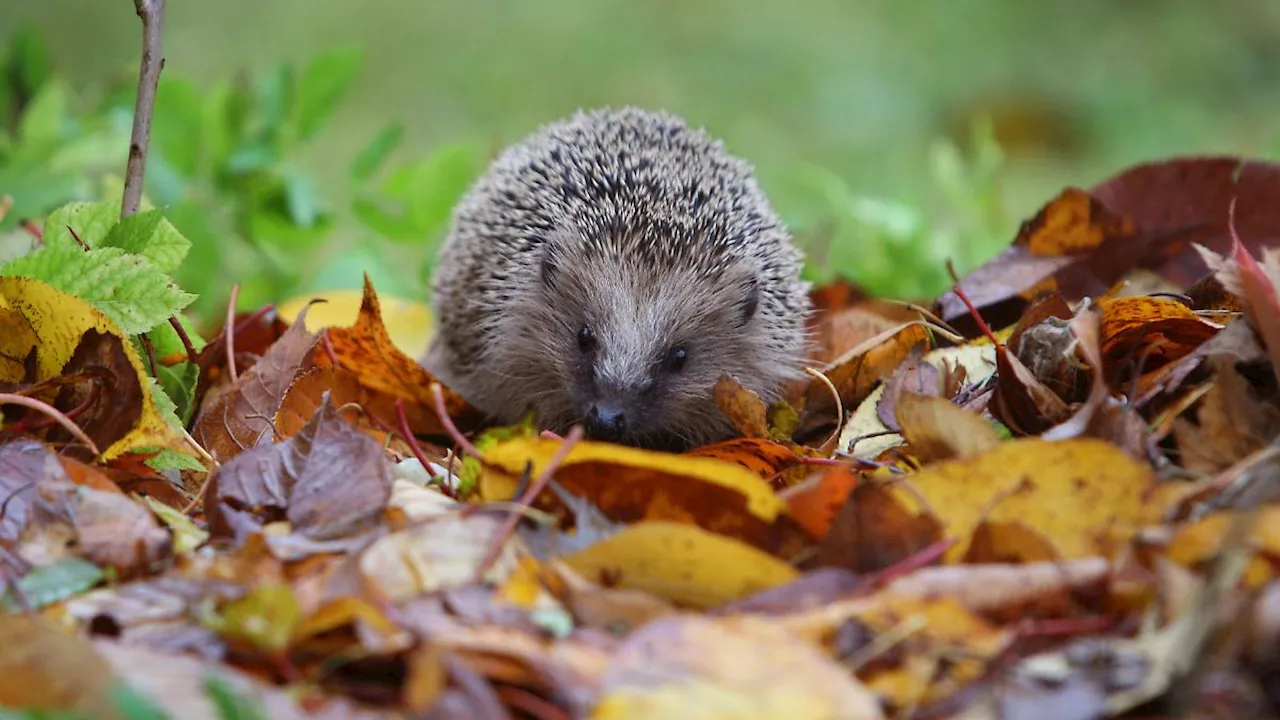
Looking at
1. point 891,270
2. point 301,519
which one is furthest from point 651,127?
point 301,519

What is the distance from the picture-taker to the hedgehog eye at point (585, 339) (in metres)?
2.97

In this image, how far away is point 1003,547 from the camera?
1594 millimetres

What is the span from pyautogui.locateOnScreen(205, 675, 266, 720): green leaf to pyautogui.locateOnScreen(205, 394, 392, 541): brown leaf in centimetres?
52

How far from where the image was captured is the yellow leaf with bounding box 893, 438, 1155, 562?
5.31 ft

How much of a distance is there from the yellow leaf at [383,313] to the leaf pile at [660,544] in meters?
0.74

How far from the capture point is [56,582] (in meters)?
1.64

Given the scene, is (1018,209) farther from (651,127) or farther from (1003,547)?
(1003,547)

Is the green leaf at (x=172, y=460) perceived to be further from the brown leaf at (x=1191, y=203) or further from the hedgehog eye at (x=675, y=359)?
the brown leaf at (x=1191, y=203)

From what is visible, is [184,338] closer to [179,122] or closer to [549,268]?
[549,268]

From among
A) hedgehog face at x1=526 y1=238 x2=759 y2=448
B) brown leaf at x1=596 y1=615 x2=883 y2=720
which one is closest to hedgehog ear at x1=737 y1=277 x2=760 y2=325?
hedgehog face at x1=526 y1=238 x2=759 y2=448

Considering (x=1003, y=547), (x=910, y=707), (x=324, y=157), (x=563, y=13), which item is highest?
(x=563, y=13)

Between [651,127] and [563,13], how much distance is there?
7548 mm

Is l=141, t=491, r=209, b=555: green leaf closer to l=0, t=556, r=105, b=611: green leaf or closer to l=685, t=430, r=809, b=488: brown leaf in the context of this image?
l=0, t=556, r=105, b=611: green leaf

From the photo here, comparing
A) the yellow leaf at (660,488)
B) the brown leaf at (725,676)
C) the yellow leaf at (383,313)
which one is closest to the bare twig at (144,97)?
the yellow leaf at (383,313)
